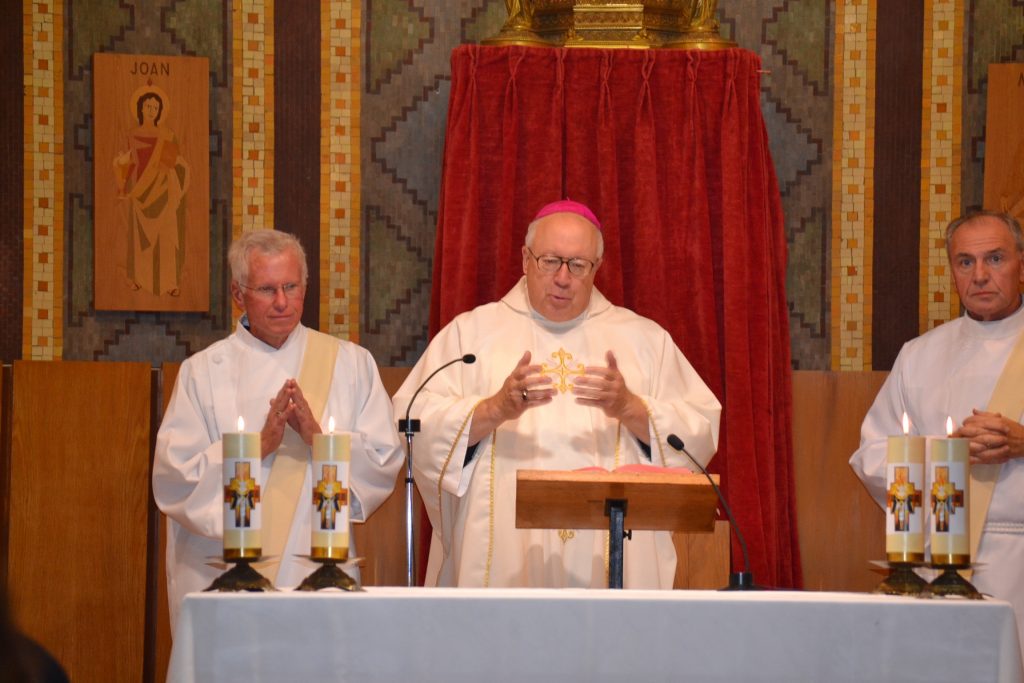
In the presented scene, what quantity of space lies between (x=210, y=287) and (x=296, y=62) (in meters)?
1.18

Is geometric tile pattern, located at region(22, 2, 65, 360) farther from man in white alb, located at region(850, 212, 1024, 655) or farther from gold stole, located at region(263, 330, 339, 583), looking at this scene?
man in white alb, located at region(850, 212, 1024, 655)

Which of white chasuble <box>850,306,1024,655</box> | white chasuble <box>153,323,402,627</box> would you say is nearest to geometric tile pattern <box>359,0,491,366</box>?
white chasuble <box>153,323,402,627</box>

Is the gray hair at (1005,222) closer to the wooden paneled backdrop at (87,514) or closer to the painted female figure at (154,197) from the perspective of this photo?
the wooden paneled backdrop at (87,514)

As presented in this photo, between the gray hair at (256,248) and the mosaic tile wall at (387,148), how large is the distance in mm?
1455

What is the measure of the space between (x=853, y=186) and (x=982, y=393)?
1.78 meters

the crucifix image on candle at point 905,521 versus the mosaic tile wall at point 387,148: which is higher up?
the mosaic tile wall at point 387,148

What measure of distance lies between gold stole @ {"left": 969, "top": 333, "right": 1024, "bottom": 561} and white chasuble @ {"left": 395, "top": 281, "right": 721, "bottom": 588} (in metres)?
1.01

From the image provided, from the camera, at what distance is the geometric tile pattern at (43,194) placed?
22.8 feet

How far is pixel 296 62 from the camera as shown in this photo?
715 cm

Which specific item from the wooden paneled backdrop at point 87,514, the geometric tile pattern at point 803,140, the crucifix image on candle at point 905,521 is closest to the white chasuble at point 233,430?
the wooden paneled backdrop at point 87,514

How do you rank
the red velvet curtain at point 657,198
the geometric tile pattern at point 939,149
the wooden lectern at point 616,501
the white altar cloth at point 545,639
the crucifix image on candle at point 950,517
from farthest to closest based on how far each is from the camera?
1. the geometric tile pattern at point 939,149
2. the red velvet curtain at point 657,198
3. the wooden lectern at point 616,501
4. the crucifix image on candle at point 950,517
5. the white altar cloth at point 545,639

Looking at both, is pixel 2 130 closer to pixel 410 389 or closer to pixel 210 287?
pixel 210 287

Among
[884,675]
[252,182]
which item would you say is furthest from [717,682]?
[252,182]

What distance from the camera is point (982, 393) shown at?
5781 mm
